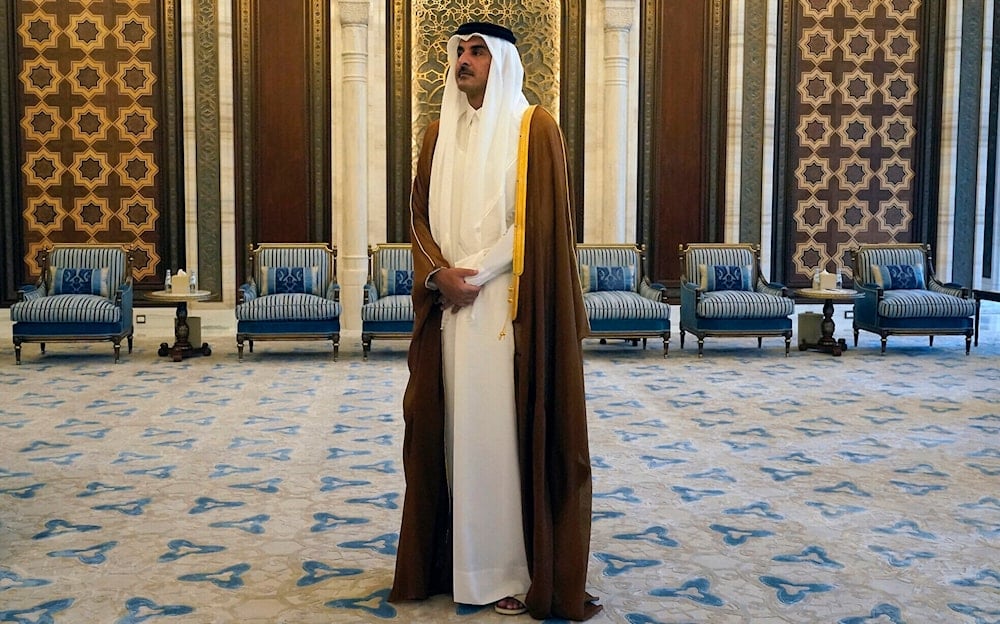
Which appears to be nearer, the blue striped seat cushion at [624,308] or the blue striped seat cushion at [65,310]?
the blue striped seat cushion at [65,310]

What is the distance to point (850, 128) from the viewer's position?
9805 millimetres

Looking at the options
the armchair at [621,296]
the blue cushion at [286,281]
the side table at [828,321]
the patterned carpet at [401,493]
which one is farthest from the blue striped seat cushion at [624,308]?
the blue cushion at [286,281]

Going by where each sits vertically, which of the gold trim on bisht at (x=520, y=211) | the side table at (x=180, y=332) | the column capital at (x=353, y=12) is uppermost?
→ the column capital at (x=353, y=12)

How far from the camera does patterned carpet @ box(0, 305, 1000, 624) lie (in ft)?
9.63

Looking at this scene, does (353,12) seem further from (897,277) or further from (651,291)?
(897,277)

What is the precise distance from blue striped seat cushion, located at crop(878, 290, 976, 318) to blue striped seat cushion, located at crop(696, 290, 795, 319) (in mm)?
821

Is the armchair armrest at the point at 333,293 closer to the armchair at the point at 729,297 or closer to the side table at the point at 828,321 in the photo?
the armchair at the point at 729,297

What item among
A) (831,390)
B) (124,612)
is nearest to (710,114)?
(831,390)

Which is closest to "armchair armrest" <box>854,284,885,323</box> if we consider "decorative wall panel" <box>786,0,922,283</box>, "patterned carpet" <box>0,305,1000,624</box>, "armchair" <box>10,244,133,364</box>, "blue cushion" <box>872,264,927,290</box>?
"blue cushion" <box>872,264,927,290</box>

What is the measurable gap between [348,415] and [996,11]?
770 cm

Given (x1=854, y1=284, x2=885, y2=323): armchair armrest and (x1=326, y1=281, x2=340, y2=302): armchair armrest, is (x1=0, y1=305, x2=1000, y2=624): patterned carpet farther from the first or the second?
(x1=854, y1=284, x2=885, y2=323): armchair armrest

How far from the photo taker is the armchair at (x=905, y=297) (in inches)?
320

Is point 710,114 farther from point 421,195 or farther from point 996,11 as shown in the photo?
point 421,195

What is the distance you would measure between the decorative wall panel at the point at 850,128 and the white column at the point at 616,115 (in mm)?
1612
